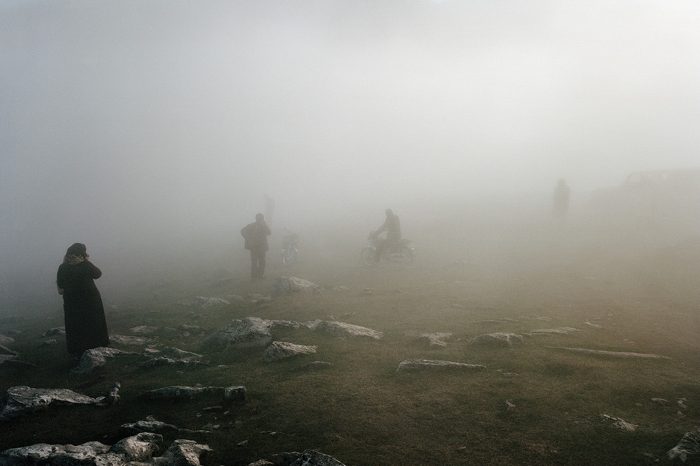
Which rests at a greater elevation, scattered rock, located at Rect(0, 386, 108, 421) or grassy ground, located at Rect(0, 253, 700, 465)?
grassy ground, located at Rect(0, 253, 700, 465)

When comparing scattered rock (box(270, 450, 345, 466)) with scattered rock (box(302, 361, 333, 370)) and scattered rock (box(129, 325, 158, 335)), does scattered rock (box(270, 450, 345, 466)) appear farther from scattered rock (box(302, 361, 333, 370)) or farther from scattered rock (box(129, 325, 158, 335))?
scattered rock (box(129, 325, 158, 335))

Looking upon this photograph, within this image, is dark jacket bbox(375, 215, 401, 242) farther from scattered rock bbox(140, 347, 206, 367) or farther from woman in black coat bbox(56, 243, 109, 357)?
woman in black coat bbox(56, 243, 109, 357)

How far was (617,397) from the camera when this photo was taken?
7688 millimetres

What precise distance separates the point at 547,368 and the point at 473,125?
198726 millimetres

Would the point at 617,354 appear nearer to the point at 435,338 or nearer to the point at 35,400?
the point at 435,338

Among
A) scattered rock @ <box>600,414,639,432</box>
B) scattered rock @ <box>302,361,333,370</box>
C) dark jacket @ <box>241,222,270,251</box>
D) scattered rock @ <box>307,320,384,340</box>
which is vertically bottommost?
scattered rock @ <box>302,361,333,370</box>

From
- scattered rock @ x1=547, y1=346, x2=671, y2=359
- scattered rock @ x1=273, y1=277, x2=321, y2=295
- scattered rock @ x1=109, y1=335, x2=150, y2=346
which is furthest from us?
scattered rock @ x1=273, y1=277, x2=321, y2=295

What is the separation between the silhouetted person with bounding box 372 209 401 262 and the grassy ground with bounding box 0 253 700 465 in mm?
10708

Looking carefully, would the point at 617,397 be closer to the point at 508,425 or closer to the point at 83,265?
the point at 508,425

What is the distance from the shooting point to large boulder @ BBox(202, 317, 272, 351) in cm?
1194

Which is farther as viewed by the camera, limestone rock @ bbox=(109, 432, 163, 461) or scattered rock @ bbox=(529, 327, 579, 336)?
scattered rock @ bbox=(529, 327, 579, 336)

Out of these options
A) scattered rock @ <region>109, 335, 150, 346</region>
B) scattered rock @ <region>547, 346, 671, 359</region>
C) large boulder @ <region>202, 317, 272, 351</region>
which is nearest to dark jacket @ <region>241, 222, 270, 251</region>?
scattered rock @ <region>109, 335, 150, 346</region>

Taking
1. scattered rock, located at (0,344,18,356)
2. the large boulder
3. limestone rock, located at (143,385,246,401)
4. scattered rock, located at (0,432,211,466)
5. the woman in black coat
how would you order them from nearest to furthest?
1. scattered rock, located at (0,432,211,466)
2. limestone rock, located at (143,385,246,401)
3. the large boulder
4. the woman in black coat
5. scattered rock, located at (0,344,18,356)

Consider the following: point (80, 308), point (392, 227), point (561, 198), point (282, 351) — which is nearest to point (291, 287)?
point (392, 227)
